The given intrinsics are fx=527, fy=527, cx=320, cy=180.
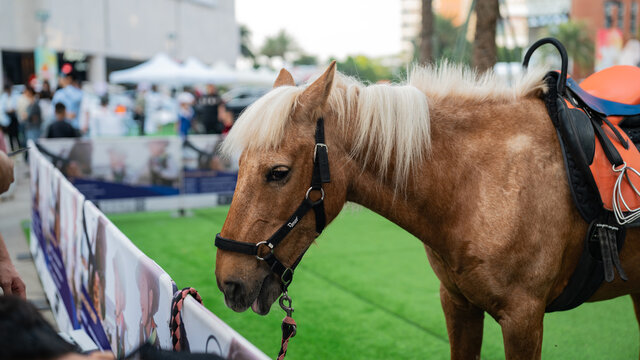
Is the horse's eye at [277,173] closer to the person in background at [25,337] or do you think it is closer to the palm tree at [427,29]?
the person in background at [25,337]

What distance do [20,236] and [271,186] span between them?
6874mm

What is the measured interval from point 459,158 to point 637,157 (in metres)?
0.80

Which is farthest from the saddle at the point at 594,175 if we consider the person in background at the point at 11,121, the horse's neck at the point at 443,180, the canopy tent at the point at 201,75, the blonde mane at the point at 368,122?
the canopy tent at the point at 201,75

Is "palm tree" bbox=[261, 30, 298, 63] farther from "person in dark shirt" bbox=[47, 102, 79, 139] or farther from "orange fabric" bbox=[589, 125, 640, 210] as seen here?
"orange fabric" bbox=[589, 125, 640, 210]

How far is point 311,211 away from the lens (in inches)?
83.1

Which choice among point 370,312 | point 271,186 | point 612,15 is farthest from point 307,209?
point 612,15

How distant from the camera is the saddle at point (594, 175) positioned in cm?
218

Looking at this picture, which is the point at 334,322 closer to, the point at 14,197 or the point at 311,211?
the point at 311,211

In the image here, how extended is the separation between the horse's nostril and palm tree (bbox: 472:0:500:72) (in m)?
5.90

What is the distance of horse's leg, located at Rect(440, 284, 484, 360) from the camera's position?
252cm

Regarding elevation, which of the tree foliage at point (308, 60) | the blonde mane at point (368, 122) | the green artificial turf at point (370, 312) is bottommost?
the green artificial turf at point (370, 312)

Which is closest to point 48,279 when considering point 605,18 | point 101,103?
point 101,103

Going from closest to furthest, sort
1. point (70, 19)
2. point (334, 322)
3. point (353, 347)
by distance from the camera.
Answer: point (353, 347)
point (334, 322)
point (70, 19)

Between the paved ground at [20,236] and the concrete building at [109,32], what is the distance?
18.2 metres
